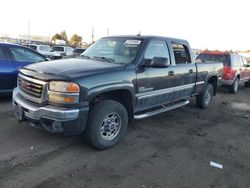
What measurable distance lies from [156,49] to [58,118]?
2590 mm

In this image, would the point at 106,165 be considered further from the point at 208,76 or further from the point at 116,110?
the point at 208,76

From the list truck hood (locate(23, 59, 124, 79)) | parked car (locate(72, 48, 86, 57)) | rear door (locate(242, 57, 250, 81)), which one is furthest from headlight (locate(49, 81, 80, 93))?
rear door (locate(242, 57, 250, 81))

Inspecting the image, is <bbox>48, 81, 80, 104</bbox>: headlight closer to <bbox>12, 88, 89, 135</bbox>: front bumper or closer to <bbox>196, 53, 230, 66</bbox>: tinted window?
<bbox>12, 88, 89, 135</bbox>: front bumper

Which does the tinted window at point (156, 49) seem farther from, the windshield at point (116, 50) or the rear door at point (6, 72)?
the rear door at point (6, 72)

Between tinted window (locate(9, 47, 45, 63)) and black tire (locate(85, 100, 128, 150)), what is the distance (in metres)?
3.95

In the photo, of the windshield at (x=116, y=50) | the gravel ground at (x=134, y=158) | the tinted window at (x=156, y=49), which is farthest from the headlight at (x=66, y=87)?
the tinted window at (x=156, y=49)

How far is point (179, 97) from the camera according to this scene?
6.20 metres

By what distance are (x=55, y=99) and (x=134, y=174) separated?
152cm

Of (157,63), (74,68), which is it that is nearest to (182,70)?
(157,63)

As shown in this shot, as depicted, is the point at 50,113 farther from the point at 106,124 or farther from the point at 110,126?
the point at 110,126

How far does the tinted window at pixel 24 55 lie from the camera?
7.01 m

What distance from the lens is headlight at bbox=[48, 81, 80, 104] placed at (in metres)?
3.68

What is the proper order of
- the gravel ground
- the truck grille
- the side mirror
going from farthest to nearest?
the side mirror
the truck grille
the gravel ground

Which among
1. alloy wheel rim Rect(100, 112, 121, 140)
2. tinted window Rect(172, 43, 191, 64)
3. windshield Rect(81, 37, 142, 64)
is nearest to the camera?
alloy wheel rim Rect(100, 112, 121, 140)
